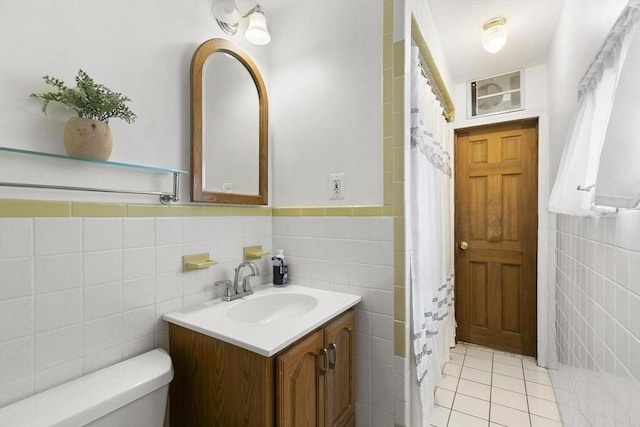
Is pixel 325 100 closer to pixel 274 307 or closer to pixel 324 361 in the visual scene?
pixel 274 307

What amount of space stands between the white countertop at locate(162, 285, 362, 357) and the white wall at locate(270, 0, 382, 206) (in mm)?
544

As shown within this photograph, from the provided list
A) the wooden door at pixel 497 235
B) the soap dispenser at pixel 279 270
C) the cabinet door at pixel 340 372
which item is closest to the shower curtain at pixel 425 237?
the cabinet door at pixel 340 372

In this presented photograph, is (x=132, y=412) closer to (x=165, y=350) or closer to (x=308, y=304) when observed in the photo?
(x=165, y=350)

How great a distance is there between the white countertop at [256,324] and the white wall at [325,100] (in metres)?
0.54

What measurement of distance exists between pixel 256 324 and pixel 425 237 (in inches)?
38.6

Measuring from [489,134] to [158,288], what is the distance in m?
2.93

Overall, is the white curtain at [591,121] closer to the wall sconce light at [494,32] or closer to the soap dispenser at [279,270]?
the wall sconce light at [494,32]

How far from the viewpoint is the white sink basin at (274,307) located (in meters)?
1.42

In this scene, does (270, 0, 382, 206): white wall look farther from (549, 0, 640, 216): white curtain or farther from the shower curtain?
(549, 0, 640, 216): white curtain

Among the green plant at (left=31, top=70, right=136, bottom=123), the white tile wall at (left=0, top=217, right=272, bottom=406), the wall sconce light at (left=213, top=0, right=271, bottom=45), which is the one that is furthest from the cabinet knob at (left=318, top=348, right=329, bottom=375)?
the wall sconce light at (left=213, top=0, right=271, bottom=45)

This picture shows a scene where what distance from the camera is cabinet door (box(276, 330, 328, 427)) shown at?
96 cm

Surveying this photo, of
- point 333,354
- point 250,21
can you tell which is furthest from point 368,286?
point 250,21

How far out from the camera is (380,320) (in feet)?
4.68

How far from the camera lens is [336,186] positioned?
1571mm
